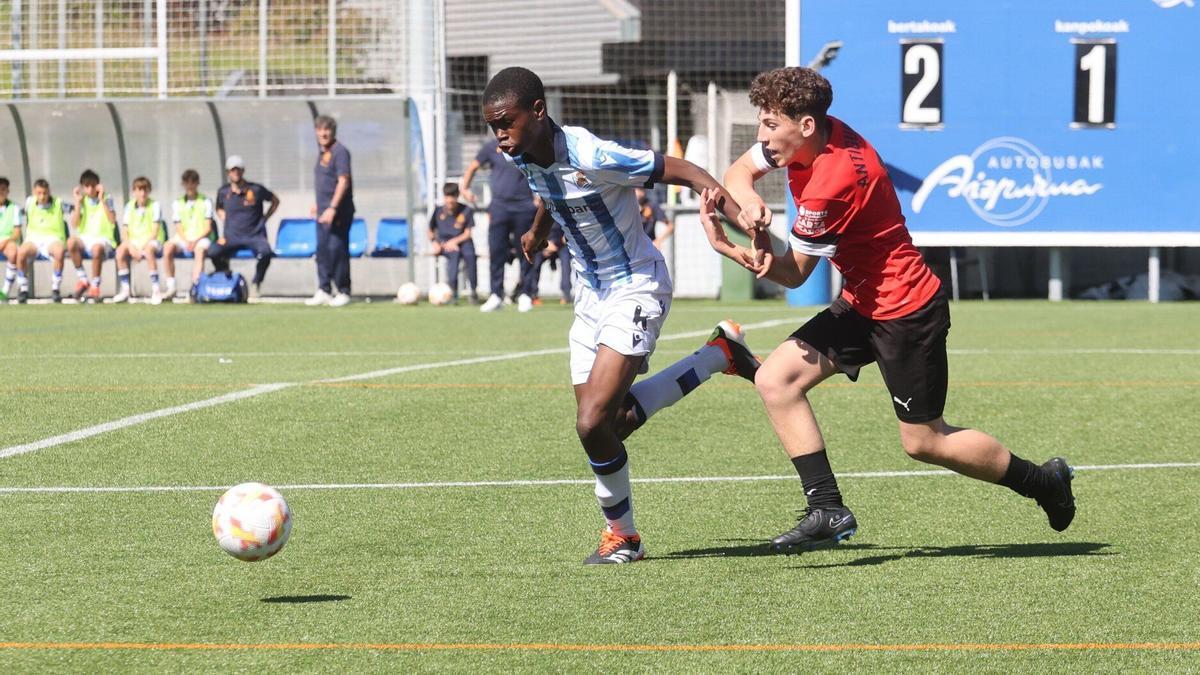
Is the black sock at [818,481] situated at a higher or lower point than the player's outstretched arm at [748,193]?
lower

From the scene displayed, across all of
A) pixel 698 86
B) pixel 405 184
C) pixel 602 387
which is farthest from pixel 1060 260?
pixel 602 387

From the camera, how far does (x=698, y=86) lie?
3450 cm

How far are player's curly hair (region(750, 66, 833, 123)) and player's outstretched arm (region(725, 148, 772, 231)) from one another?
0.28 m

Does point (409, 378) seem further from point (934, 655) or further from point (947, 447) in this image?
point (934, 655)

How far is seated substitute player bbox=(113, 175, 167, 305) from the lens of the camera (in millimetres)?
22984

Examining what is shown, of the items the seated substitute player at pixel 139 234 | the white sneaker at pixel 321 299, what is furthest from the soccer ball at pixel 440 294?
the seated substitute player at pixel 139 234

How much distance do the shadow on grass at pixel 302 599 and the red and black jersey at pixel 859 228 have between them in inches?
73.2

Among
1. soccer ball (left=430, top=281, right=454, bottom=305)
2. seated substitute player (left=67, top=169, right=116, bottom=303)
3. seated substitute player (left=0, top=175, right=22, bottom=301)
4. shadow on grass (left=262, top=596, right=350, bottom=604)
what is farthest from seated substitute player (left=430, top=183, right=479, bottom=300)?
shadow on grass (left=262, top=596, right=350, bottom=604)

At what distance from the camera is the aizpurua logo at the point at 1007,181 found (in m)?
22.7

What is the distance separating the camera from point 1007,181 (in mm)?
22859

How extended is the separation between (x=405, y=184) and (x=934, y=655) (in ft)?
70.0

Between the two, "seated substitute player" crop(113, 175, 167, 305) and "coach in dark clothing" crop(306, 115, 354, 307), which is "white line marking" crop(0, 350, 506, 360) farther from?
"seated substitute player" crop(113, 175, 167, 305)

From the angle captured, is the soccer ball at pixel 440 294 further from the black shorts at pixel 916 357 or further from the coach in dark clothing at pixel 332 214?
the black shorts at pixel 916 357

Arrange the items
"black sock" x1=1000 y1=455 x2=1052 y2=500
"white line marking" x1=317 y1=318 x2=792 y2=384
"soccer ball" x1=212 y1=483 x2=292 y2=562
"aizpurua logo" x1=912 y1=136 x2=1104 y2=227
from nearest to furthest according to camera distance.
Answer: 1. "soccer ball" x1=212 y1=483 x2=292 y2=562
2. "black sock" x1=1000 y1=455 x2=1052 y2=500
3. "white line marking" x1=317 y1=318 x2=792 y2=384
4. "aizpurua logo" x1=912 y1=136 x2=1104 y2=227
